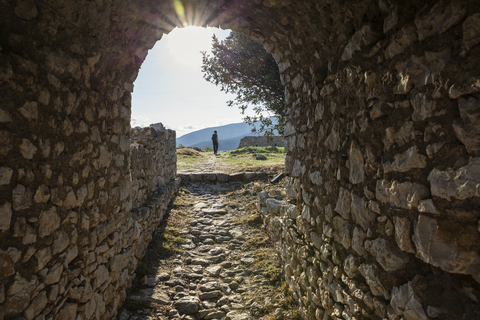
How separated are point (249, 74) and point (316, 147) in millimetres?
4399

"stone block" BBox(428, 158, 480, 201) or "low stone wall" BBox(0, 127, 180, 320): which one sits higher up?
"stone block" BBox(428, 158, 480, 201)

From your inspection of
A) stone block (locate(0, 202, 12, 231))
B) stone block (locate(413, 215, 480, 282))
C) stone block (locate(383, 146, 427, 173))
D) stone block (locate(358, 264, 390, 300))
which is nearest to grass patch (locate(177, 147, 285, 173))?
stone block (locate(358, 264, 390, 300))

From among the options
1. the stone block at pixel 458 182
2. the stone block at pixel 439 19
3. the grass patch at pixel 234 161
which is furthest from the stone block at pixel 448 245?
the grass patch at pixel 234 161

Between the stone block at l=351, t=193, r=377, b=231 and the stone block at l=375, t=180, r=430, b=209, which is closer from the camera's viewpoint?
the stone block at l=375, t=180, r=430, b=209

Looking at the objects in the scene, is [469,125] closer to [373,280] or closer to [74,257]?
[373,280]

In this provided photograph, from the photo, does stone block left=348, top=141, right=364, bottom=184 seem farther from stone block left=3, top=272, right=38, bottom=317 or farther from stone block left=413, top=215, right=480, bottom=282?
stone block left=3, top=272, right=38, bottom=317

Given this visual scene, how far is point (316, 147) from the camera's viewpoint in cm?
256

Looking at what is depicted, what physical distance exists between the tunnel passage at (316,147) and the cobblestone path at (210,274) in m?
0.43

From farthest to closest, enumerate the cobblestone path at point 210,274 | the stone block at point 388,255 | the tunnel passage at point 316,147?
the cobblestone path at point 210,274
the stone block at point 388,255
the tunnel passage at point 316,147

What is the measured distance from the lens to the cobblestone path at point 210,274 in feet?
9.93

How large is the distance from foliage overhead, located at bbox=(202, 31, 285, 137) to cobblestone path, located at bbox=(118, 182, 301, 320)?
2.70 meters

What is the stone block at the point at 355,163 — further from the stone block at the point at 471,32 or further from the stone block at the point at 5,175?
the stone block at the point at 5,175

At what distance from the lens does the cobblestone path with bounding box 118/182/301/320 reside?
9.93ft

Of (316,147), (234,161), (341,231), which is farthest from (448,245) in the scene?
(234,161)
